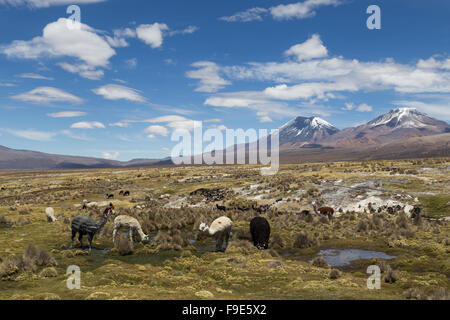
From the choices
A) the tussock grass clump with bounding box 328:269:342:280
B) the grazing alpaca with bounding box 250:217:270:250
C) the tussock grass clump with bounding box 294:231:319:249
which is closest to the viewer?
the tussock grass clump with bounding box 328:269:342:280

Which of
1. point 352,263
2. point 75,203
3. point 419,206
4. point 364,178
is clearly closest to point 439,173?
point 364,178

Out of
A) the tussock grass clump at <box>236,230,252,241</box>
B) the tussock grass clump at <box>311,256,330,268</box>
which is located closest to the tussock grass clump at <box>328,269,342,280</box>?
the tussock grass clump at <box>311,256,330,268</box>

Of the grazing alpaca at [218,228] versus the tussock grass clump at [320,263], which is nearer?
the tussock grass clump at [320,263]

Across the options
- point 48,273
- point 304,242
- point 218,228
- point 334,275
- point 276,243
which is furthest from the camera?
point 276,243

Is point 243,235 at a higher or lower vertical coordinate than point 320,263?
lower

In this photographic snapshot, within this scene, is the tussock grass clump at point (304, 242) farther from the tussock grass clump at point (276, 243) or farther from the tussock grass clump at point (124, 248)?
the tussock grass clump at point (124, 248)

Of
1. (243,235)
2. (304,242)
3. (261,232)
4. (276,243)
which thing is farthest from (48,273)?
(304,242)

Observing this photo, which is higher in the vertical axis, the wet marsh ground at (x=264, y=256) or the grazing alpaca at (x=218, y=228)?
the grazing alpaca at (x=218, y=228)

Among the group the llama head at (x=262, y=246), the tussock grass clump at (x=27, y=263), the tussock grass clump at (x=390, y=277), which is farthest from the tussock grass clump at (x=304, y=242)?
the tussock grass clump at (x=27, y=263)

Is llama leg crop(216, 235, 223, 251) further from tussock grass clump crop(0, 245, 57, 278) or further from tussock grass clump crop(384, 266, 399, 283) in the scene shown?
tussock grass clump crop(384, 266, 399, 283)

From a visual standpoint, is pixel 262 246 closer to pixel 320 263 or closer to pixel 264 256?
pixel 264 256

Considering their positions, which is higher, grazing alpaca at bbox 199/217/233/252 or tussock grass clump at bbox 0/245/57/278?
grazing alpaca at bbox 199/217/233/252

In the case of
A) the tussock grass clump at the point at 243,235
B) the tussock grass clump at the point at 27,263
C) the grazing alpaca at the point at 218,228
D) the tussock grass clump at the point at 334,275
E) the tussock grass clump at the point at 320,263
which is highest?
the grazing alpaca at the point at 218,228
